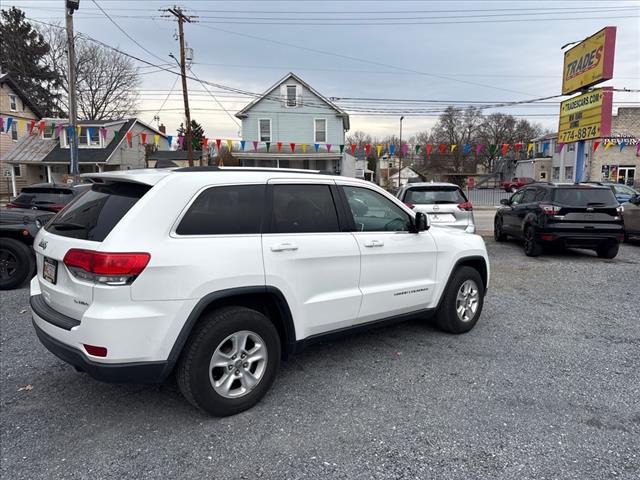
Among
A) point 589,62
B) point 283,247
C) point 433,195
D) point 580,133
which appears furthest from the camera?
point 580,133

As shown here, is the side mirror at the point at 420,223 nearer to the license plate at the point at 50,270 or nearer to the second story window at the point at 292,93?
the license plate at the point at 50,270

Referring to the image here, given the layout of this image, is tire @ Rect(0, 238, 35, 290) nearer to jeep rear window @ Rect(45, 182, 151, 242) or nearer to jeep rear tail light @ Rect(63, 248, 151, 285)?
jeep rear window @ Rect(45, 182, 151, 242)

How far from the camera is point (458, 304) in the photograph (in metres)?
4.69

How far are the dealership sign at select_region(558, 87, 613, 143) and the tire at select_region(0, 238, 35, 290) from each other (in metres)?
16.4

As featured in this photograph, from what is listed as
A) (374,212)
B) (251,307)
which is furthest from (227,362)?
(374,212)

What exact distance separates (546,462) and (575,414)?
2.39 feet

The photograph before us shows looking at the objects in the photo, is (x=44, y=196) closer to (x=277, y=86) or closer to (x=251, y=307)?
(x=251, y=307)

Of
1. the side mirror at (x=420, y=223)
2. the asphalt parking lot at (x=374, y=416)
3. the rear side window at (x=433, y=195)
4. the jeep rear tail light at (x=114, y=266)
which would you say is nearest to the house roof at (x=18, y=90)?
the rear side window at (x=433, y=195)

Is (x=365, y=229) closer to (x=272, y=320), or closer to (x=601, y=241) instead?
(x=272, y=320)

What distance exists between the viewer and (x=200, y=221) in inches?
115

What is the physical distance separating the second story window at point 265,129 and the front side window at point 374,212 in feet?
96.5

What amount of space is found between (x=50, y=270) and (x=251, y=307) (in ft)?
4.69

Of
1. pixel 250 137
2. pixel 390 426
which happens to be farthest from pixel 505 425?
pixel 250 137

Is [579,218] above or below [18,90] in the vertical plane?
below
